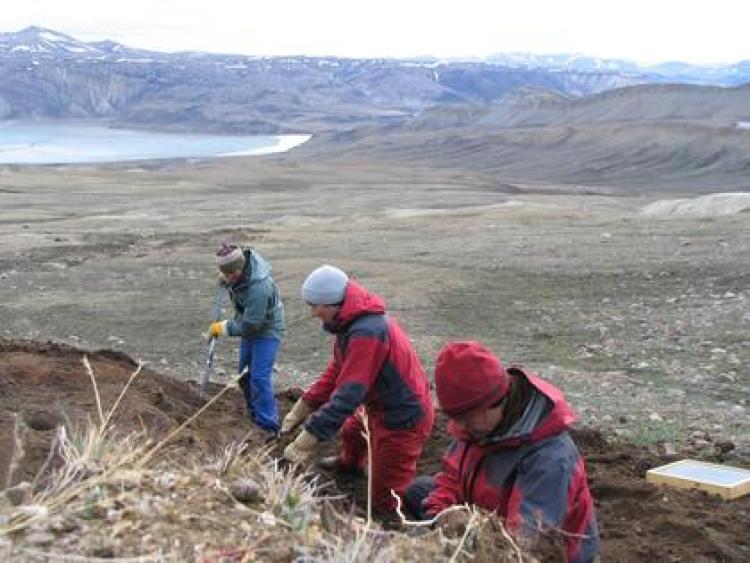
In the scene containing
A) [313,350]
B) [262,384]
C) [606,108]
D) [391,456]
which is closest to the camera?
[391,456]

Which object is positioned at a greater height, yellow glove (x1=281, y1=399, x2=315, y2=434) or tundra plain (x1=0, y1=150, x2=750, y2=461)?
yellow glove (x1=281, y1=399, x2=315, y2=434)

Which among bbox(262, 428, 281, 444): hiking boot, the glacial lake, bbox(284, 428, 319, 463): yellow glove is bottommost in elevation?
the glacial lake

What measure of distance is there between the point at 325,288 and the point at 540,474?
1.95 meters

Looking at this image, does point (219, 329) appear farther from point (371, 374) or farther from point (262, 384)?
point (371, 374)

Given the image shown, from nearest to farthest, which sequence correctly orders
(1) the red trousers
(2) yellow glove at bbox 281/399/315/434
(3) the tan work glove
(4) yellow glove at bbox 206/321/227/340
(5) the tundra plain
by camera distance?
1. (3) the tan work glove
2. (1) the red trousers
3. (2) yellow glove at bbox 281/399/315/434
4. (4) yellow glove at bbox 206/321/227/340
5. (5) the tundra plain

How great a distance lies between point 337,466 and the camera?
6121 millimetres

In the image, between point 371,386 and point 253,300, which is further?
point 253,300

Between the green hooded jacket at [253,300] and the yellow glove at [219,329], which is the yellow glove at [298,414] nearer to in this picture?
the green hooded jacket at [253,300]

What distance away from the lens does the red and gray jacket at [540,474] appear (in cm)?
342

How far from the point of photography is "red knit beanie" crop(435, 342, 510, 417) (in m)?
3.36

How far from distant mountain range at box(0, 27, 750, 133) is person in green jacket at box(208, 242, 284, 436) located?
112648mm

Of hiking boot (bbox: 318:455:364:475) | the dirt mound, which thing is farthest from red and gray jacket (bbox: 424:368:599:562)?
hiking boot (bbox: 318:455:364:475)

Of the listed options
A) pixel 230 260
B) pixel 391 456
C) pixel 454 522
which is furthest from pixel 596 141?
pixel 454 522

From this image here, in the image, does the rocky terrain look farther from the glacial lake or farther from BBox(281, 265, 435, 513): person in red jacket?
the glacial lake
